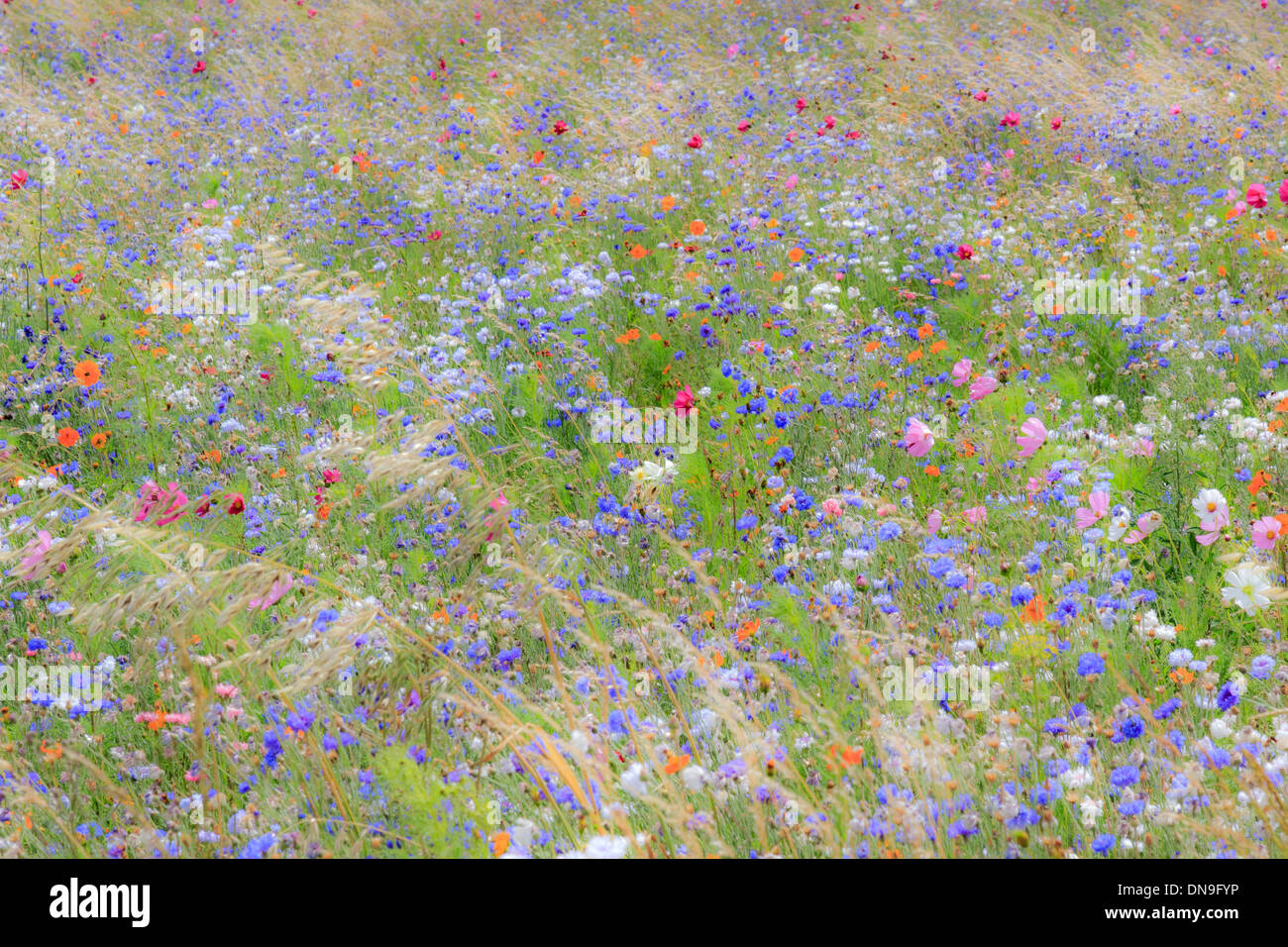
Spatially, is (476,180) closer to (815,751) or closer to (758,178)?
(758,178)

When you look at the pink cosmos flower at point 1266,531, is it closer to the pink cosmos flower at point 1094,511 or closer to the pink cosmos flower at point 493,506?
the pink cosmos flower at point 1094,511

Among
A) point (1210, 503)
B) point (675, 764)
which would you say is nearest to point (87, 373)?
point (675, 764)

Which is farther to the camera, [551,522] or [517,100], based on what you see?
[517,100]

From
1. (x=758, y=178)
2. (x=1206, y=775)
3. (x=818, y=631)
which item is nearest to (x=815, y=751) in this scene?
(x=818, y=631)

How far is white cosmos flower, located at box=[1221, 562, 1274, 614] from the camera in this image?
8.32 feet

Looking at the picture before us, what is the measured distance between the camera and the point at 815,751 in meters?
2.32

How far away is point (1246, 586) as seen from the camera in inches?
101

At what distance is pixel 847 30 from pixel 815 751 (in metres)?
10.8

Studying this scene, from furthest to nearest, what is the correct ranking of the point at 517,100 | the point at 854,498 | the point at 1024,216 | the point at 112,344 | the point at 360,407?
the point at 517,100 → the point at 1024,216 → the point at 112,344 → the point at 360,407 → the point at 854,498

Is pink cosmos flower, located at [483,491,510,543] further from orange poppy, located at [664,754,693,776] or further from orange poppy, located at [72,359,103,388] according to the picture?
orange poppy, located at [72,359,103,388]

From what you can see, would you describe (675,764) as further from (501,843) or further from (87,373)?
(87,373)

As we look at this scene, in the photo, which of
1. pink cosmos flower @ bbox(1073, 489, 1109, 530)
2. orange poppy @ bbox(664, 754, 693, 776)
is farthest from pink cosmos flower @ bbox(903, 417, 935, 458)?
orange poppy @ bbox(664, 754, 693, 776)

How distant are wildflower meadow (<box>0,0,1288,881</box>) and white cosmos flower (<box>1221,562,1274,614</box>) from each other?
0.01 meters

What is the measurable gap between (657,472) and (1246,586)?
1.89m
